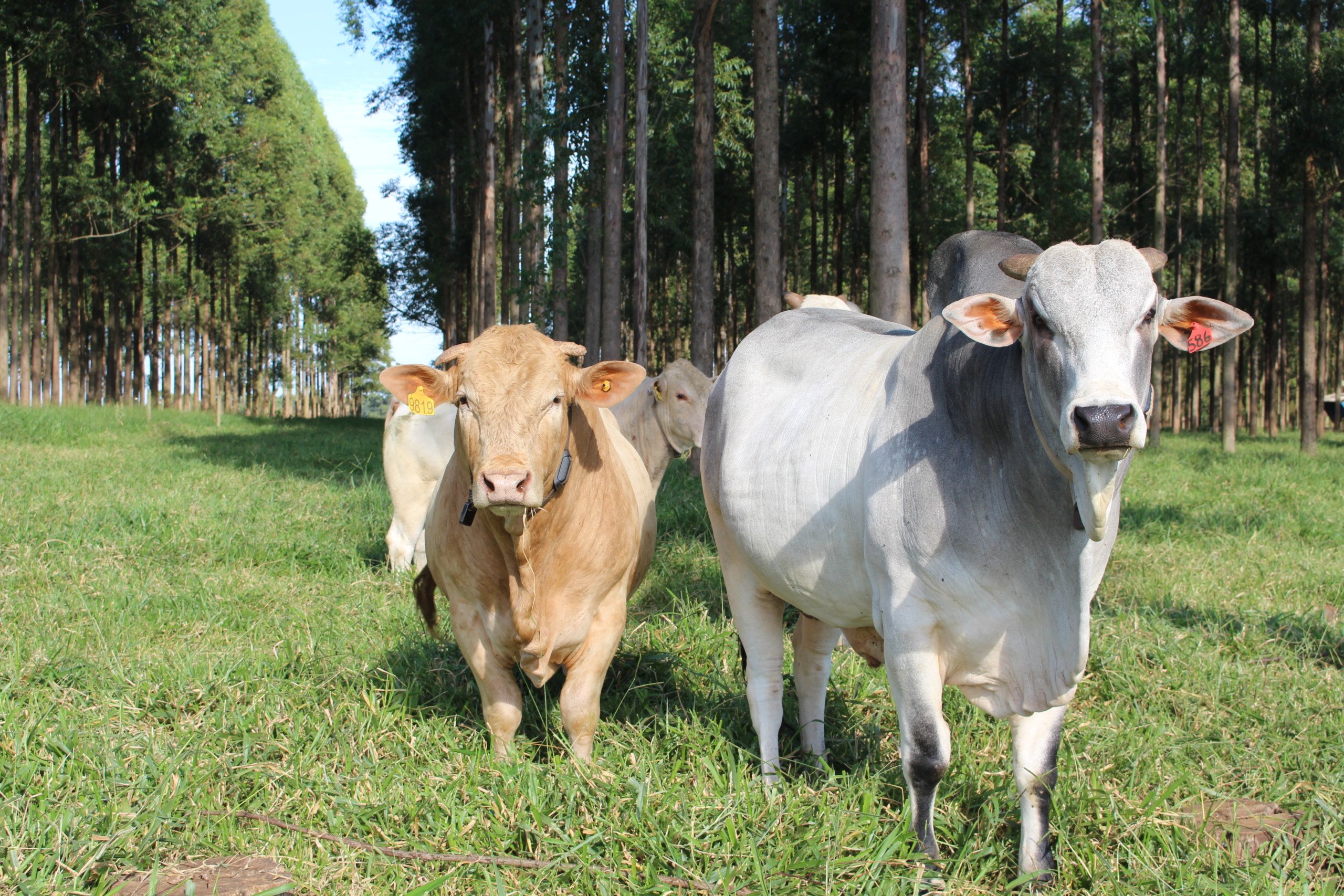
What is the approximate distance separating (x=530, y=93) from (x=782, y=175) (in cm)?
978

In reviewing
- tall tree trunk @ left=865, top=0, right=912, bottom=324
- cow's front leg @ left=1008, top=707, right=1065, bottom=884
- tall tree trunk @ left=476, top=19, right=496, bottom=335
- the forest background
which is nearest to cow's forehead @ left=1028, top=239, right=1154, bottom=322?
cow's front leg @ left=1008, top=707, right=1065, bottom=884

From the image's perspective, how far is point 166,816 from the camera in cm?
310

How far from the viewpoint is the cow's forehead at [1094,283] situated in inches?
95.6

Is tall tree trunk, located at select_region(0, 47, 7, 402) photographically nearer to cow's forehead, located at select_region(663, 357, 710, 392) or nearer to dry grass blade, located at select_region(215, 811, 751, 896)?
cow's forehead, located at select_region(663, 357, 710, 392)

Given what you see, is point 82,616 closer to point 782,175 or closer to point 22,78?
point 782,175

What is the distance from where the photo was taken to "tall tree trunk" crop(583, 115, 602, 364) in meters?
18.0

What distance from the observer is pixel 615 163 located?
45.8ft

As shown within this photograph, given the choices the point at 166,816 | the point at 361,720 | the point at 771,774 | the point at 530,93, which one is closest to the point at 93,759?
the point at 166,816

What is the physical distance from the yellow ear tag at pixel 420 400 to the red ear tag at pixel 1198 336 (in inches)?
107

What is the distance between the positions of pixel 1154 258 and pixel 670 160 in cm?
1689

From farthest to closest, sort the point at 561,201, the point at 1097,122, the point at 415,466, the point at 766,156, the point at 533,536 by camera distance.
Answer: the point at 561,201, the point at 1097,122, the point at 766,156, the point at 415,466, the point at 533,536

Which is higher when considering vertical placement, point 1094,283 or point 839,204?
point 839,204

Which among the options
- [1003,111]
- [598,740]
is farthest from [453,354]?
[1003,111]

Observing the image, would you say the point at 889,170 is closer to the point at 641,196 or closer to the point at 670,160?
the point at 641,196
